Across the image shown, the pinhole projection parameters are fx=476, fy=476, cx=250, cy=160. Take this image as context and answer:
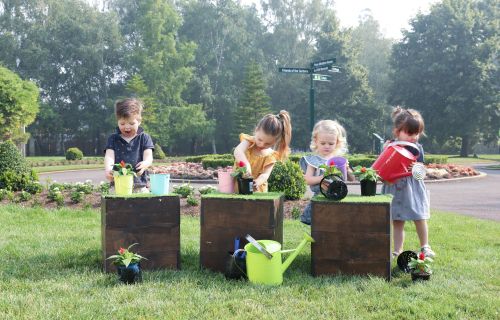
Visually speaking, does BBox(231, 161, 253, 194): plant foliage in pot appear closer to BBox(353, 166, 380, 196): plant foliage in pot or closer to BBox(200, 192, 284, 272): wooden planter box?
BBox(200, 192, 284, 272): wooden planter box

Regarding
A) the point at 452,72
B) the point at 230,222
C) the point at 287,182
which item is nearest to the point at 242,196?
the point at 230,222

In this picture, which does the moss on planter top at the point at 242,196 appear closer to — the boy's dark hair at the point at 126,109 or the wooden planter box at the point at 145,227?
the wooden planter box at the point at 145,227

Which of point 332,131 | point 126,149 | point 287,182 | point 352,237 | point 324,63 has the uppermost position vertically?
point 324,63

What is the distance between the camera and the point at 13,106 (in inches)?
890

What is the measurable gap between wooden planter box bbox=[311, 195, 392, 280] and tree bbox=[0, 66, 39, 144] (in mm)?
22253

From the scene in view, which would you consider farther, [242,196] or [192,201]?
[192,201]

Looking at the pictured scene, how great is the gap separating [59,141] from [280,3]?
2247cm

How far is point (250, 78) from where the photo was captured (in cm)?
3192

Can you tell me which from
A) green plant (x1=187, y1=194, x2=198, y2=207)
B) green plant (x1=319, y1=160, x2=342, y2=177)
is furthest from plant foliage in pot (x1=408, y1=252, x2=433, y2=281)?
green plant (x1=187, y1=194, x2=198, y2=207)

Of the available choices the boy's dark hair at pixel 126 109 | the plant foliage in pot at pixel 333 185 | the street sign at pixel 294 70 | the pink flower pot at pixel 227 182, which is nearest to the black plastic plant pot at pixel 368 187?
the plant foliage in pot at pixel 333 185

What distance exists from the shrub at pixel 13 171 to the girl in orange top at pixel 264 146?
19.5 ft

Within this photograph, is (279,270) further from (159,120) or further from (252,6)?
(252,6)

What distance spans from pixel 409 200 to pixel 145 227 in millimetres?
2275

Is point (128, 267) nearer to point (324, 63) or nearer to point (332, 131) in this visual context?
point (332, 131)
